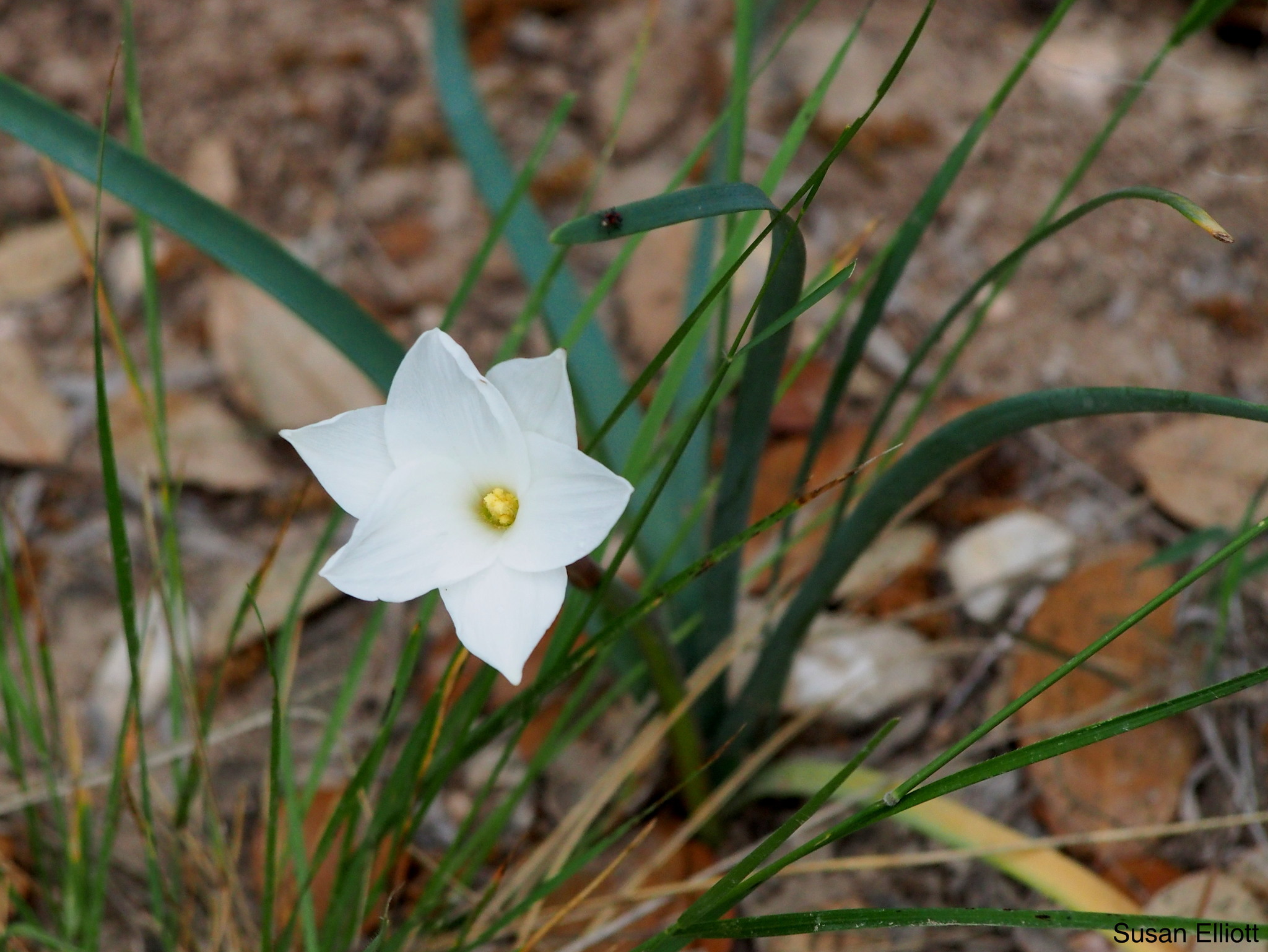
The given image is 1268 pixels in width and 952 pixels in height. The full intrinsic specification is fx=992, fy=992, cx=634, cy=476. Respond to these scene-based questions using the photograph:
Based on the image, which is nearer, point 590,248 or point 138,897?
point 138,897

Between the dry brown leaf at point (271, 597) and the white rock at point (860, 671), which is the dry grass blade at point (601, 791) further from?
the dry brown leaf at point (271, 597)

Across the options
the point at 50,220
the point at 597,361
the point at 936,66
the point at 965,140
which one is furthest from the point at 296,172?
the point at 965,140

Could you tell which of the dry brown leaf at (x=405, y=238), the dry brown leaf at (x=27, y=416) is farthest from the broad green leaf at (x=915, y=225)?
the dry brown leaf at (x=27, y=416)

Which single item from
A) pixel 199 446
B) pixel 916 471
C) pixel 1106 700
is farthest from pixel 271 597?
pixel 1106 700

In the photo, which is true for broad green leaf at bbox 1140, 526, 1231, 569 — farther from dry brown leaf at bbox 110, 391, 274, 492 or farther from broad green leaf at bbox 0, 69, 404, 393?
dry brown leaf at bbox 110, 391, 274, 492

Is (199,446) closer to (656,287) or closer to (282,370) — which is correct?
(282,370)

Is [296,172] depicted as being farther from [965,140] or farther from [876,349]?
[965,140]

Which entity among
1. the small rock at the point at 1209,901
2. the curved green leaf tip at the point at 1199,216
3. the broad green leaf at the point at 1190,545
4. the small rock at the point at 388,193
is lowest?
the small rock at the point at 1209,901
